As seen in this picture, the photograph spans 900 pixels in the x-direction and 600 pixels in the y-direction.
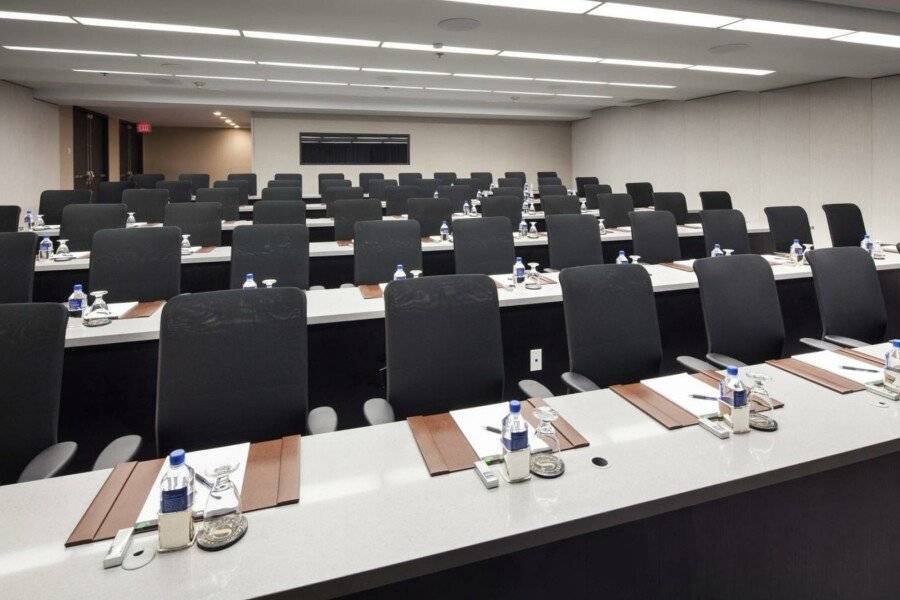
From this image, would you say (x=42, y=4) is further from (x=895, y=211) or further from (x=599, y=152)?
(x=599, y=152)

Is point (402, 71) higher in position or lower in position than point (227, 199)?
Result: higher

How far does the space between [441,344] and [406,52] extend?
6.03m

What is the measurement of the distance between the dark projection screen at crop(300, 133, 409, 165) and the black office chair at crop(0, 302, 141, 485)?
12.5 m

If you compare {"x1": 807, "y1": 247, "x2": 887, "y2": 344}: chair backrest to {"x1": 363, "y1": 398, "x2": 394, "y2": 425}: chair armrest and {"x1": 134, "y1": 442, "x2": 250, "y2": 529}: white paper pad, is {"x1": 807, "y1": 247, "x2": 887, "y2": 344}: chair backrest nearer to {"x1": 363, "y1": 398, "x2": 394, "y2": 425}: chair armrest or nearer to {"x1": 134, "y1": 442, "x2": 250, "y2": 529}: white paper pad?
{"x1": 363, "y1": 398, "x2": 394, "y2": 425}: chair armrest

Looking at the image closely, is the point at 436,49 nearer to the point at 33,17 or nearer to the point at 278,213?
the point at 278,213

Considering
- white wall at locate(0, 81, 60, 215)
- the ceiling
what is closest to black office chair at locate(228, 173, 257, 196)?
the ceiling

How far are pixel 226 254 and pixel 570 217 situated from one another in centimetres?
270

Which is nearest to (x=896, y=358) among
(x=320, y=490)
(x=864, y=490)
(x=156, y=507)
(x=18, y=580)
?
(x=864, y=490)

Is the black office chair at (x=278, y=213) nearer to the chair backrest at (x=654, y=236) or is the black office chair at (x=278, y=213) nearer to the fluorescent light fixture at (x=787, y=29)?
the chair backrest at (x=654, y=236)

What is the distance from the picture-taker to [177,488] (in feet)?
3.72

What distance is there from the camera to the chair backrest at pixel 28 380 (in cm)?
176

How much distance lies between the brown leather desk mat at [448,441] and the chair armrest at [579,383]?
407mm

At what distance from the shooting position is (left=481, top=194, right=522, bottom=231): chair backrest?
232 inches

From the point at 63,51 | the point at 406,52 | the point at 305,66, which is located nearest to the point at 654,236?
the point at 406,52
